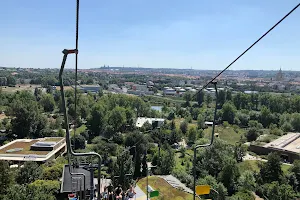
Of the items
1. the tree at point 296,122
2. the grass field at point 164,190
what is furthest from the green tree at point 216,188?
the tree at point 296,122

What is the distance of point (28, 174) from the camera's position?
530 inches

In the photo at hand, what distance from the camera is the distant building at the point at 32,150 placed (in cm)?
1740

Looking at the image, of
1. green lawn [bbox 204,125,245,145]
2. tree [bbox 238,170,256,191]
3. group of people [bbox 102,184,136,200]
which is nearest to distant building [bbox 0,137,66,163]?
group of people [bbox 102,184,136,200]

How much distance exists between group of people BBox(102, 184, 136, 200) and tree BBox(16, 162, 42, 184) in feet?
13.0

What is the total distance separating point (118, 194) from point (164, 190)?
7.55 ft

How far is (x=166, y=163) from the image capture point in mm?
16672

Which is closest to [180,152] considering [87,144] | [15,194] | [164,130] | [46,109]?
[164,130]

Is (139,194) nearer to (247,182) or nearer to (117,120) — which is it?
(247,182)

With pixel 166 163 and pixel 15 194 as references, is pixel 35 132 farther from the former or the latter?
pixel 15 194

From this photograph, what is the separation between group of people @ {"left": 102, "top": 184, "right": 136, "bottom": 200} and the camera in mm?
10914

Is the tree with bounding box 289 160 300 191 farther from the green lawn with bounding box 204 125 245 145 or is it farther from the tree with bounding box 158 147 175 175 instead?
the green lawn with bounding box 204 125 245 145

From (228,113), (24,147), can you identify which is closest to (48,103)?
(24,147)

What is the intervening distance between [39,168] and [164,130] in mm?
13254

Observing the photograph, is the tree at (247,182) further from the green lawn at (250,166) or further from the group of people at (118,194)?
the group of people at (118,194)
